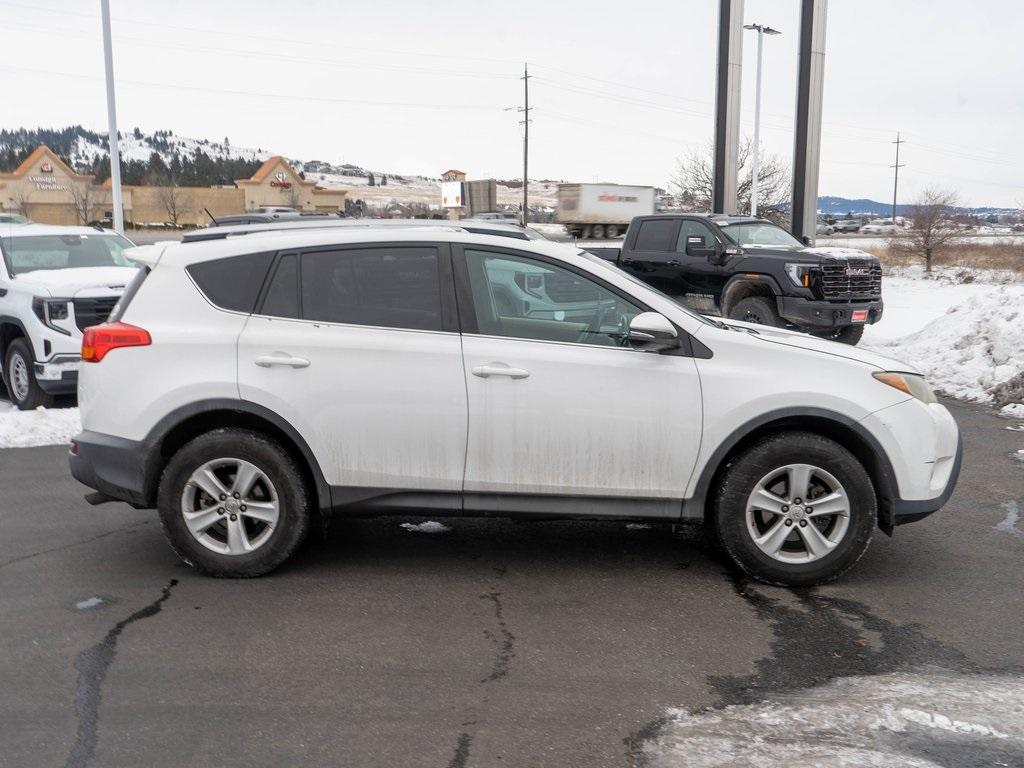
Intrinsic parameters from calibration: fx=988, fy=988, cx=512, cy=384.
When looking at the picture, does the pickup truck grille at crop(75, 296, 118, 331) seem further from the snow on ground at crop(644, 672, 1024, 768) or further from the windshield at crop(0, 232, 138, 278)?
the snow on ground at crop(644, 672, 1024, 768)

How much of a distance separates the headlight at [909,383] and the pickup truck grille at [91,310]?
7.64 m

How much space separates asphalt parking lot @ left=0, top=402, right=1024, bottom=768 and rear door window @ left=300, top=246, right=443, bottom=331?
1367mm

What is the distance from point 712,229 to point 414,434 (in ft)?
33.7

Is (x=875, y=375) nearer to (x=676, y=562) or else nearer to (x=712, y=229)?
(x=676, y=562)

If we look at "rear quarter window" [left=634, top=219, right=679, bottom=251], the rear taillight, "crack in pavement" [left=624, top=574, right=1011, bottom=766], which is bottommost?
"crack in pavement" [left=624, top=574, right=1011, bottom=766]

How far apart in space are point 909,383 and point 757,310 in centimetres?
850

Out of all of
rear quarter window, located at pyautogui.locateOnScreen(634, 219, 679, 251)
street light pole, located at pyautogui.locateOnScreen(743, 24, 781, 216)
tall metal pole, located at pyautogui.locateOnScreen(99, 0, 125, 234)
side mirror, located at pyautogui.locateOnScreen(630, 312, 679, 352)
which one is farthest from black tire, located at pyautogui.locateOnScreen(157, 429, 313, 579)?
street light pole, located at pyautogui.locateOnScreen(743, 24, 781, 216)

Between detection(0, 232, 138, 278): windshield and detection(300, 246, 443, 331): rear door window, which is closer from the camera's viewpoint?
detection(300, 246, 443, 331): rear door window

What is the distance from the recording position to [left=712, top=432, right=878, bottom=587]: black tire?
491 centimetres

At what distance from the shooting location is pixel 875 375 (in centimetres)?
501

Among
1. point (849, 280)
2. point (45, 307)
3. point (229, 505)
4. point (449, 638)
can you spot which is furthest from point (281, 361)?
point (849, 280)

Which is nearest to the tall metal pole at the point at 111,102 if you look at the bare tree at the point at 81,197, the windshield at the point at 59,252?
the windshield at the point at 59,252

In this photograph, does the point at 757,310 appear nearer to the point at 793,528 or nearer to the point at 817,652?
the point at 793,528

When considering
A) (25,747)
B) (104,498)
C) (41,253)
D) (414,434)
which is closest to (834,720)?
(414,434)
